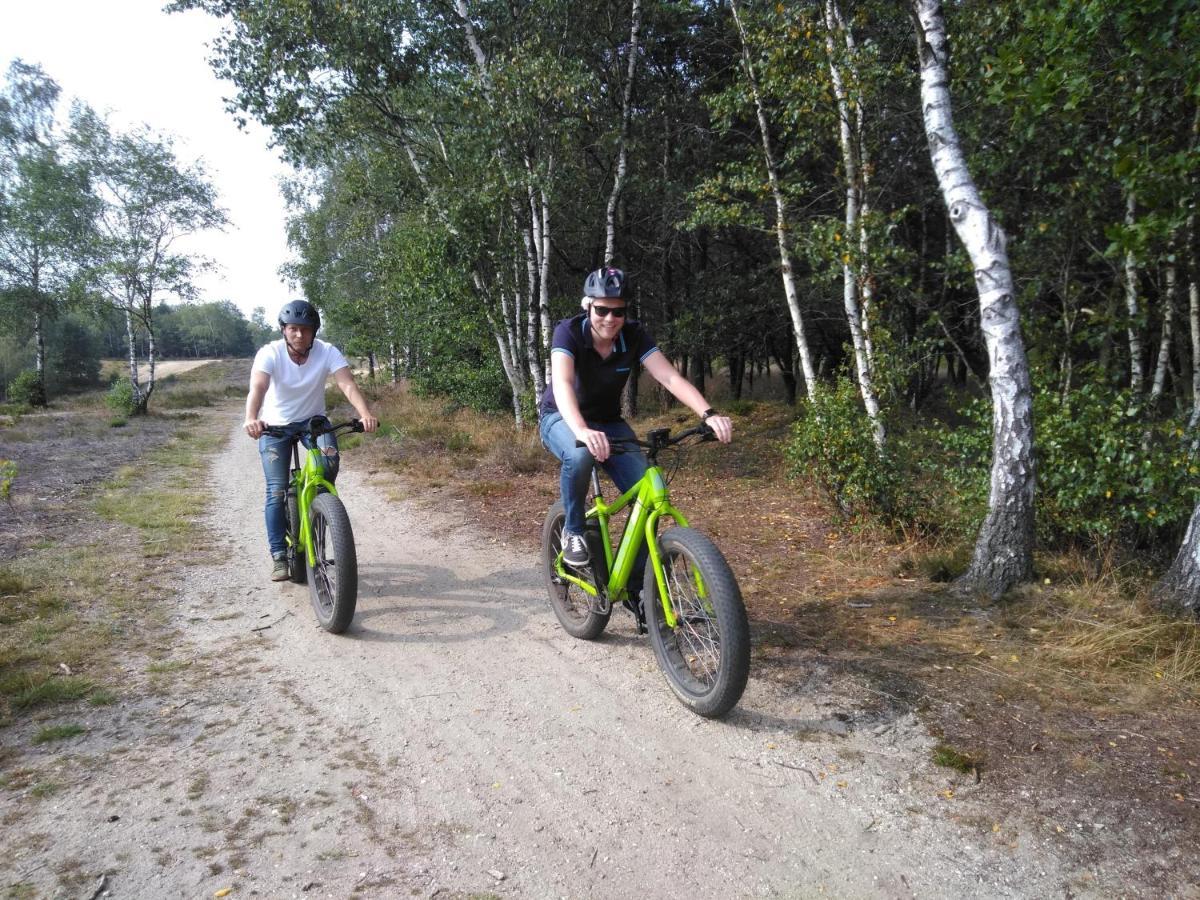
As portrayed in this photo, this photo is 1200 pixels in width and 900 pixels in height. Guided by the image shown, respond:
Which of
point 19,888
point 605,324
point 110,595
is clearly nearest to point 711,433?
point 605,324

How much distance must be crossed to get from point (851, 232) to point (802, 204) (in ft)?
21.6

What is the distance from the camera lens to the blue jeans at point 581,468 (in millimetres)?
3654

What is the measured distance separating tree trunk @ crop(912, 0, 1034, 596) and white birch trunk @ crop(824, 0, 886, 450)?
174 centimetres

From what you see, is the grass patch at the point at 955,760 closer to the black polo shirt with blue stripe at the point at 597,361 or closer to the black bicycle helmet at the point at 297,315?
the black polo shirt with blue stripe at the point at 597,361

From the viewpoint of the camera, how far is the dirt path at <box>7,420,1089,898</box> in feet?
7.25

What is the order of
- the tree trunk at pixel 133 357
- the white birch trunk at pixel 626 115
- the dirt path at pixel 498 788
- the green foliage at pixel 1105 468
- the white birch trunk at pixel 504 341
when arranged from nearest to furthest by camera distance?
the dirt path at pixel 498 788 < the green foliage at pixel 1105 468 < the white birch trunk at pixel 626 115 < the white birch trunk at pixel 504 341 < the tree trunk at pixel 133 357

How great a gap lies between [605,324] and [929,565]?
125 inches

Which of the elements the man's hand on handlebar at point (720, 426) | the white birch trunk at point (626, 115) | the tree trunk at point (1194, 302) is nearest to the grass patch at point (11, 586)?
the man's hand on handlebar at point (720, 426)

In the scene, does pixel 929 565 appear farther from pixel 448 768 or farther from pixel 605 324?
pixel 448 768

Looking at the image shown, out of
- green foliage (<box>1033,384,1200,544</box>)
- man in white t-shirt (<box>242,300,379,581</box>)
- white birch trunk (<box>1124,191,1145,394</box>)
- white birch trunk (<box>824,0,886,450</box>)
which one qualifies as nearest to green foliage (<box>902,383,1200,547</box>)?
green foliage (<box>1033,384,1200,544</box>)

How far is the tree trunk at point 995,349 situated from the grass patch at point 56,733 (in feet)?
16.8

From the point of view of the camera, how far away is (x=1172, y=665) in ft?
11.1

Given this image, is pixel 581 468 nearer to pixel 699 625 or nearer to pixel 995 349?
pixel 699 625

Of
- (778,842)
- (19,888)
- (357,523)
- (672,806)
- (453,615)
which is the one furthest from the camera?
(357,523)
